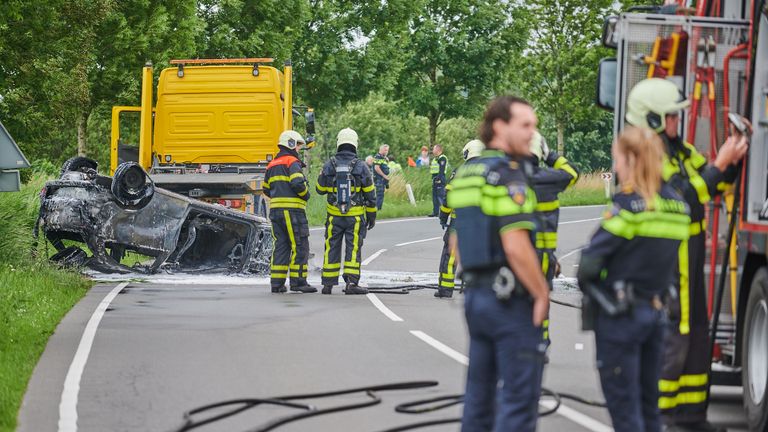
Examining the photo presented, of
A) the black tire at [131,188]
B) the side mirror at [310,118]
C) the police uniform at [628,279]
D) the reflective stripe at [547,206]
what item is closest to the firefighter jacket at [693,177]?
the police uniform at [628,279]

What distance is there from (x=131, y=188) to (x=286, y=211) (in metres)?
2.83

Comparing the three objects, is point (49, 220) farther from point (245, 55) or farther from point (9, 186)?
point (245, 55)

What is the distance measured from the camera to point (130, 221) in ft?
61.6

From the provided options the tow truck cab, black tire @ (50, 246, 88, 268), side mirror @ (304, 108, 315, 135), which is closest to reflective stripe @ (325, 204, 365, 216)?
black tire @ (50, 246, 88, 268)

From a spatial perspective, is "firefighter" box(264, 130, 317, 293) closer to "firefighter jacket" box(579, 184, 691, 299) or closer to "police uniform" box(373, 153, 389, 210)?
"firefighter jacket" box(579, 184, 691, 299)

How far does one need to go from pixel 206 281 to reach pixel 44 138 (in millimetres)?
6498

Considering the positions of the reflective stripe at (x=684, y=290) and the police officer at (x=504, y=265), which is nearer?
the police officer at (x=504, y=265)

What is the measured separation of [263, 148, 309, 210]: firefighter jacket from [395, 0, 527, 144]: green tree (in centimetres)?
3167

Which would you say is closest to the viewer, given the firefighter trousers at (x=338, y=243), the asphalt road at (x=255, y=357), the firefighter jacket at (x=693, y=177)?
the firefighter jacket at (x=693, y=177)

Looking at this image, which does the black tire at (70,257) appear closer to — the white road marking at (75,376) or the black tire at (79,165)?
the black tire at (79,165)

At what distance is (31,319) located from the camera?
45.2 ft

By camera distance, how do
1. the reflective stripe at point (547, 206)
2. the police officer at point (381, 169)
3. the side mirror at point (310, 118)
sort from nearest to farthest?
the reflective stripe at point (547, 206)
the side mirror at point (310, 118)
the police officer at point (381, 169)

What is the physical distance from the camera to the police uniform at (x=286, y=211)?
16812 mm

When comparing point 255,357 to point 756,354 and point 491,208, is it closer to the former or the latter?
point 756,354
